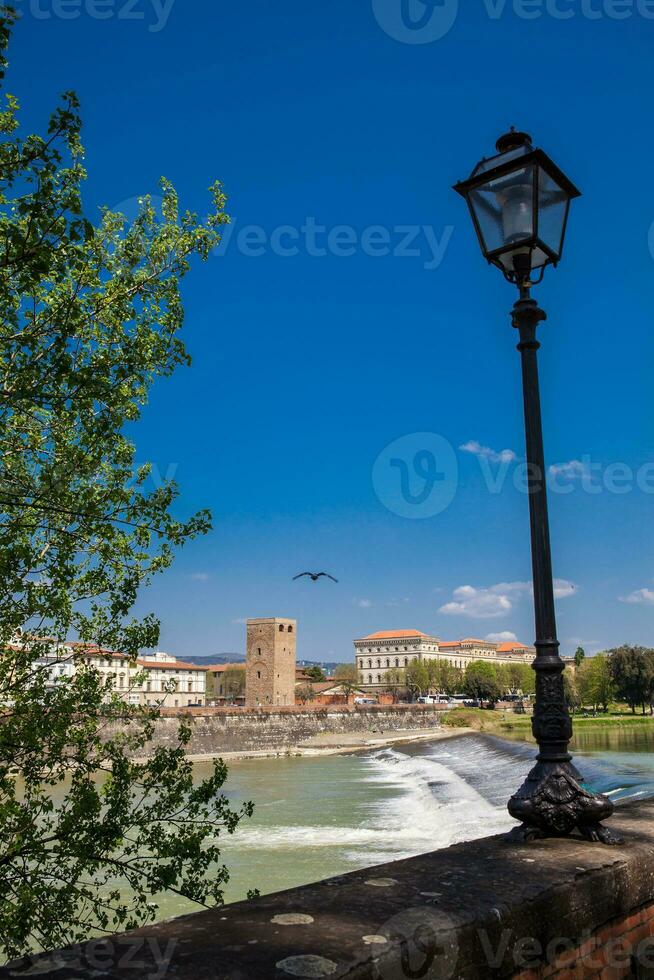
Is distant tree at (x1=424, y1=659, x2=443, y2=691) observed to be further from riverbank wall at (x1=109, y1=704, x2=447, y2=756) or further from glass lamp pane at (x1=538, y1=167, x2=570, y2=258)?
glass lamp pane at (x1=538, y1=167, x2=570, y2=258)

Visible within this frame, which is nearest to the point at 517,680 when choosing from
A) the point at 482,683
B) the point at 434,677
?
the point at 434,677

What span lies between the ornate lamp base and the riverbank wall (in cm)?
5644

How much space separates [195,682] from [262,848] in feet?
392

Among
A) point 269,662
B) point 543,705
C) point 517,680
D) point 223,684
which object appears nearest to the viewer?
point 543,705

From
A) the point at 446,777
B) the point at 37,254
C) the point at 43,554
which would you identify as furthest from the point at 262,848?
the point at 37,254

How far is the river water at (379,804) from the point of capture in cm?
1852

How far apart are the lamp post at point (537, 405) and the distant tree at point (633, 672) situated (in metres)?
85.7

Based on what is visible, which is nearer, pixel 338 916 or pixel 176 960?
pixel 176 960

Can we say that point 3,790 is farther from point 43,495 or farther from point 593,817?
point 593,817

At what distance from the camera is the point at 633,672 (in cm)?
8150

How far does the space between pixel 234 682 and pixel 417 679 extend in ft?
132

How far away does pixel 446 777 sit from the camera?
3350cm

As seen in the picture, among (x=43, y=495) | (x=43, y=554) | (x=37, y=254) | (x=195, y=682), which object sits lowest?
(x=195, y=682)

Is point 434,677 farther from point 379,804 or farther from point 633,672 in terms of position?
point 379,804
